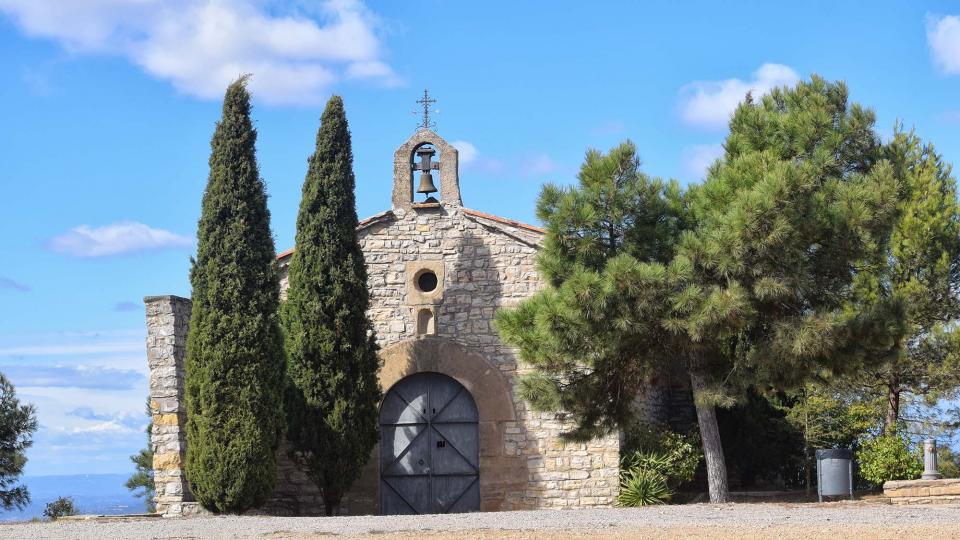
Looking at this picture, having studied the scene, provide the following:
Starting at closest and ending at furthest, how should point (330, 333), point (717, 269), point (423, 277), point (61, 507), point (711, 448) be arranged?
1. point (717, 269)
2. point (711, 448)
3. point (330, 333)
4. point (423, 277)
5. point (61, 507)

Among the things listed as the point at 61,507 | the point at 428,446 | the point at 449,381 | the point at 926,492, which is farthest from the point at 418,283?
the point at 926,492

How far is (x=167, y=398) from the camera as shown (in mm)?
15117

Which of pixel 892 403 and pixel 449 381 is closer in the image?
pixel 449 381

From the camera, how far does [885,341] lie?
1402 centimetres

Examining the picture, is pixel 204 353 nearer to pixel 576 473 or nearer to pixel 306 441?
pixel 306 441

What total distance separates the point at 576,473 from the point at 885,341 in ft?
15.6

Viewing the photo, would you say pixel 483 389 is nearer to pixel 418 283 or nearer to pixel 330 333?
pixel 418 283

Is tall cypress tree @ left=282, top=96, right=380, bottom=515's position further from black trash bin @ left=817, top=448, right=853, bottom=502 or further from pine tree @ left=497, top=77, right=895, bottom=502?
black trash bin @ left=817, top=448, right=853, bottom=502

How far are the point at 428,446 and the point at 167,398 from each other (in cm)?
398

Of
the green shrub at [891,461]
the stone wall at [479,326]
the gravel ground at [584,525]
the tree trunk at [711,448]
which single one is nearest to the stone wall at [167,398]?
the stone wall at [479,326]

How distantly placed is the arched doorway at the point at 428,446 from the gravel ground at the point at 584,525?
3826 millimetres

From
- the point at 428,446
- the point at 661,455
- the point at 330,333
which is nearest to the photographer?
the point at 330,333

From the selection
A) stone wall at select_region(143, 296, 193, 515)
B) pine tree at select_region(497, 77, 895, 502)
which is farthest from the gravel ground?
pine tree at select_region(497, 77, 895, 502)

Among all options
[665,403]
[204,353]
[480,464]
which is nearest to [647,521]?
[480,464]
